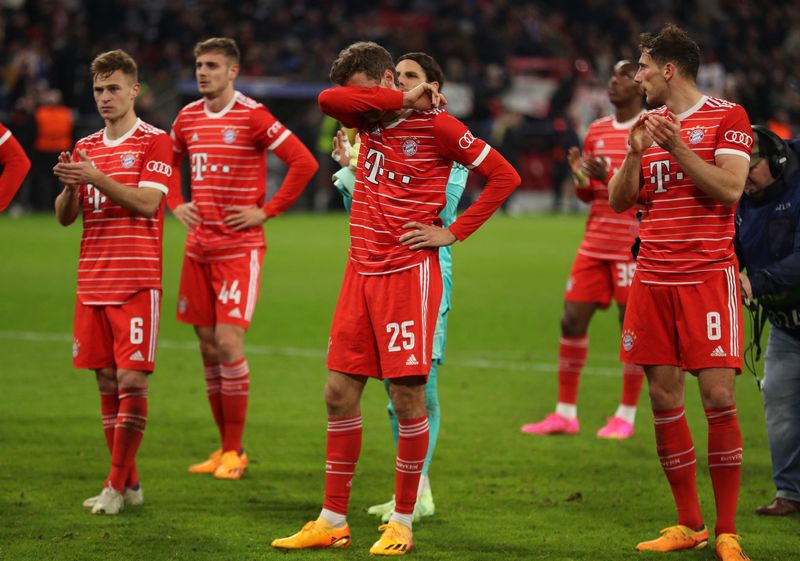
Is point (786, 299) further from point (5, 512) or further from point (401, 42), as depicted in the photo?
point (401, 42)

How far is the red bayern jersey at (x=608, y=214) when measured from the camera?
823 centimetres

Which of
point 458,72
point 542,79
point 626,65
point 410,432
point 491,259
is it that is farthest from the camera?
point 542,79

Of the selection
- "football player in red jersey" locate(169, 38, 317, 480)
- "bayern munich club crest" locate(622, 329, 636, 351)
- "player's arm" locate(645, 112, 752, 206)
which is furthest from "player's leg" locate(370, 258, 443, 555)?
"football player in red jersey" locate(169, 38, 317, 480)

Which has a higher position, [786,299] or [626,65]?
[626,65]

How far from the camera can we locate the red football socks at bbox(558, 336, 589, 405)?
8422 millimetres

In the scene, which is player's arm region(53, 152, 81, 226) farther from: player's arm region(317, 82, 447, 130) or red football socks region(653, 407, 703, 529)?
red football socks region(653, 407, 703, 529)

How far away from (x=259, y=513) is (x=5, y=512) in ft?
4.07

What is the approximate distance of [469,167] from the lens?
5.46 metres

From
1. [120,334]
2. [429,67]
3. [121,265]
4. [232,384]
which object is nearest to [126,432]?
[120,334]

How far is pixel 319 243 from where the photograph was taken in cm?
1959

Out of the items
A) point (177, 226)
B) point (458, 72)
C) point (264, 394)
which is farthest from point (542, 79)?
point (264, 394)

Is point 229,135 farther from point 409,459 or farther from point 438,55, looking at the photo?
point 438,55

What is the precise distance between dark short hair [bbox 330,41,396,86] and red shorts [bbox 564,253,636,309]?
326cm

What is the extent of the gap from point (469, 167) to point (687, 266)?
1.05 meters
